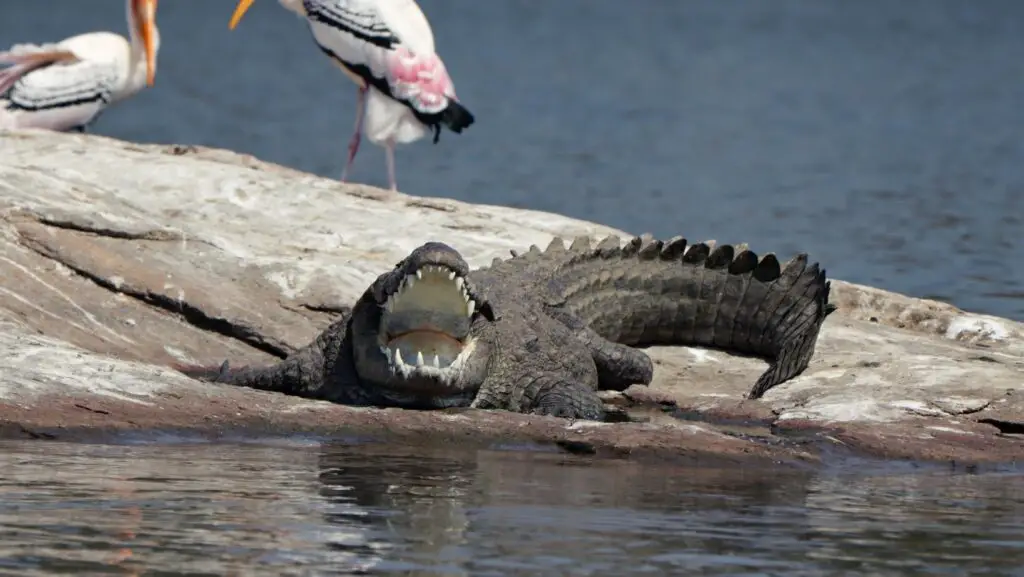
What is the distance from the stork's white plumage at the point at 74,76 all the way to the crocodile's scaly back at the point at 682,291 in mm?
6512

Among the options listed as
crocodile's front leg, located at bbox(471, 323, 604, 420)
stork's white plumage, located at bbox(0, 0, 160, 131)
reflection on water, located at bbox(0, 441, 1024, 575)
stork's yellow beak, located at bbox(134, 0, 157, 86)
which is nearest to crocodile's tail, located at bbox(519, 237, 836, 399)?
crocodile's front leg, located at bbox(471, 323, 604, 420)

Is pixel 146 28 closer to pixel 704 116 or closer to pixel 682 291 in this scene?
pixel 682 291

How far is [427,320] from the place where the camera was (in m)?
7.83

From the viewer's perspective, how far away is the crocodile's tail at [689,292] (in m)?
9.20

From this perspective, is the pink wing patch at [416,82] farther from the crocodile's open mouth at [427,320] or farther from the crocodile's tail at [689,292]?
the crocodile's open mouth at [427,320]

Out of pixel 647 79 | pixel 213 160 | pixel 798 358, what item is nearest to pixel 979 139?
pixel 647 79

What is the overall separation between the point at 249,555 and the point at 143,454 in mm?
1753

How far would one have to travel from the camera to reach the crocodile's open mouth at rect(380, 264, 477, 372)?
7695 mm

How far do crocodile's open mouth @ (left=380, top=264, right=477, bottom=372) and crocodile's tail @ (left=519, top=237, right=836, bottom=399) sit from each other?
1.29m

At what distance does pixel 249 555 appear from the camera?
16.3 feet

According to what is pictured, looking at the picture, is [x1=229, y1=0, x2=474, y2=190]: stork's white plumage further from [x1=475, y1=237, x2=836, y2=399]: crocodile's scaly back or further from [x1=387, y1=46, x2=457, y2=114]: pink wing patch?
[x1=475, y1=237, x2=836, y2=399]: crocodile's scaly back

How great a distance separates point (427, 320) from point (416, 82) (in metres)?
6.09

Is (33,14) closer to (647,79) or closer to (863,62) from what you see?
(647,79)

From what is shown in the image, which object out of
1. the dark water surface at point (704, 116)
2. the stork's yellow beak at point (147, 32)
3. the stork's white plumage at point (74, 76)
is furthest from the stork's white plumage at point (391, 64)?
the dark water surface at point (704, 116)
